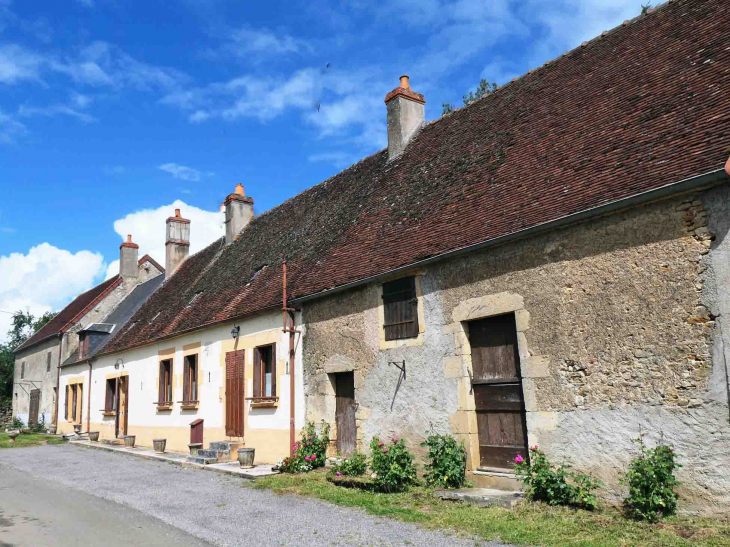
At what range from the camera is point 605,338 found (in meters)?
6.95

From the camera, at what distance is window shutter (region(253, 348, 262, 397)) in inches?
512

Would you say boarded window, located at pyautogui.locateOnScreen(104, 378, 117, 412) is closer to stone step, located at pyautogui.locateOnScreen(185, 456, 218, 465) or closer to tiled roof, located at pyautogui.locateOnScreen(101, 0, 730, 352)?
tiled roof, located at pyautogui.locateOnScreen(101, 0, 730, 352)

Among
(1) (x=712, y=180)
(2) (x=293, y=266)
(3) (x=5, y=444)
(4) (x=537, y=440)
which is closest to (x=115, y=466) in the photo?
(2) (x=293, y=266)

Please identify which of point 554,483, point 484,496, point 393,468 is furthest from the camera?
point 393,468

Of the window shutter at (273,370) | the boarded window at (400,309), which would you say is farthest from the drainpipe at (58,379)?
the boarded window at (400,309)

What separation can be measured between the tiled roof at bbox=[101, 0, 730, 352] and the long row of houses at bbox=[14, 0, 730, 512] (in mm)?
40

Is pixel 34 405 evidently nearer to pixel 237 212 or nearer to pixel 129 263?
pixel 129 263

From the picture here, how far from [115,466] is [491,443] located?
912 centimetres

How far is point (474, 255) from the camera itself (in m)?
8.53

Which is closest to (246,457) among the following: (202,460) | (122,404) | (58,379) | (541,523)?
(202,460)

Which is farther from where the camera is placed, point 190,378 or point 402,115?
point 190,378

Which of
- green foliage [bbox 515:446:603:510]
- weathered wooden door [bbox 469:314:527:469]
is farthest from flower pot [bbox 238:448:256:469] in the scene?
green foliage [bbox 515:446:603:510]

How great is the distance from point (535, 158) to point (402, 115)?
17.1 ft

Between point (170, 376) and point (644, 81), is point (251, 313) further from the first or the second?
point (644, 81)
